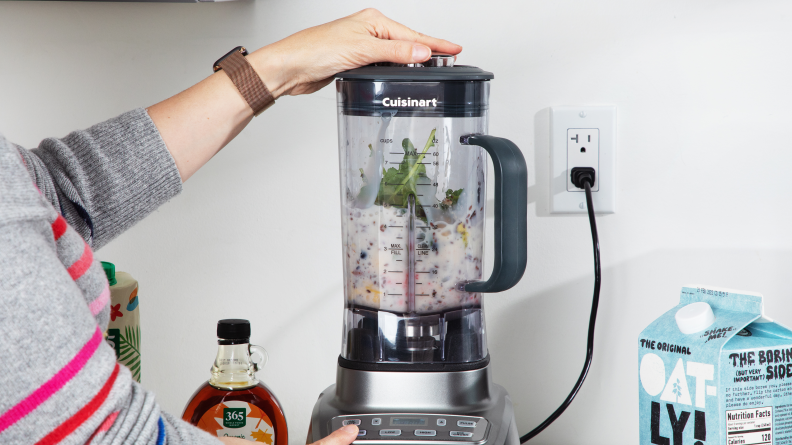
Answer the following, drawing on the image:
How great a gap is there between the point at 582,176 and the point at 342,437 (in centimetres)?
48

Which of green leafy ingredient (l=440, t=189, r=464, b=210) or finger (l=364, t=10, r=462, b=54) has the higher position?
finger (l=364, t=10, r=462, b=54)

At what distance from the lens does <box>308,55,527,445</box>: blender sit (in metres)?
0.64

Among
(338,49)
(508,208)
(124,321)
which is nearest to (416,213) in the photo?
(508,208)

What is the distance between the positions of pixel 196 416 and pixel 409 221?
0.33m

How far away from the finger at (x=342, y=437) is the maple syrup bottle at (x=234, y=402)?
17cm

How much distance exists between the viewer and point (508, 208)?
2.02 feet

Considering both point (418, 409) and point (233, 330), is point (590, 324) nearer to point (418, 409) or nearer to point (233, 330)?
point (418, 409)

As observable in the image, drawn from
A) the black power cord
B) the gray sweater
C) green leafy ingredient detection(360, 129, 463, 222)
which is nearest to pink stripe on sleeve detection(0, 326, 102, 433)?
the gray sweater

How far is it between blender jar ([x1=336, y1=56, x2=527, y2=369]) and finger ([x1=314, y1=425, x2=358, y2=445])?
0.09 metres

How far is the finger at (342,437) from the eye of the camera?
572 mm

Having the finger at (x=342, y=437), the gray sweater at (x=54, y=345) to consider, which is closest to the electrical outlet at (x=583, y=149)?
the finger at (x=342, y=437)

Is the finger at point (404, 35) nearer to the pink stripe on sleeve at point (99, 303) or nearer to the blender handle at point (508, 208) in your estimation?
the blender handle at point (508, 208)

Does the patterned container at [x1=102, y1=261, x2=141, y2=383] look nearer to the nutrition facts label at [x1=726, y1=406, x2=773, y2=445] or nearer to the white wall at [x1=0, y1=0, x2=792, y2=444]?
the white wall at [x1=0, y1=0, x2=792, y2=444]

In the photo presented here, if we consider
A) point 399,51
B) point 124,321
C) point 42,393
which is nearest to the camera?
point 42,393
